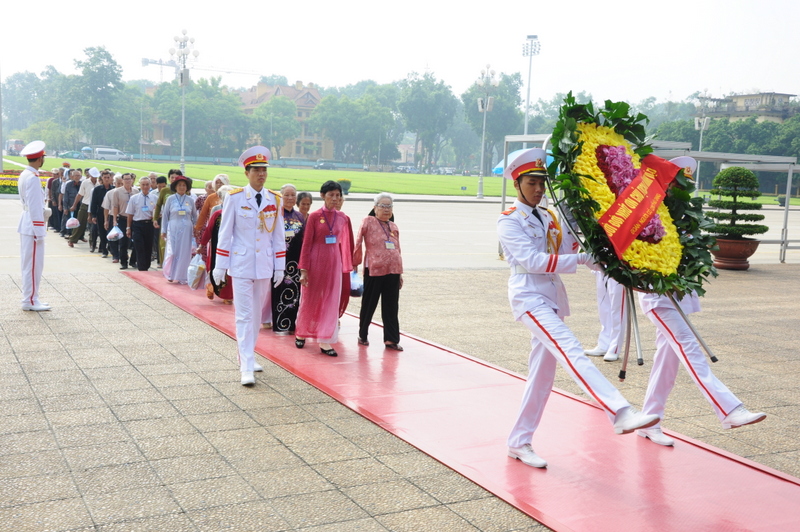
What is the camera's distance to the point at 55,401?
569cm

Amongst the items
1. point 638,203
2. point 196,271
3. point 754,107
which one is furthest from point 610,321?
point 754,107

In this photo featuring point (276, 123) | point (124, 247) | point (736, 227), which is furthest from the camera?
point (276, 123)

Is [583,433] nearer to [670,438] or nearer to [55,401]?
[670,438]

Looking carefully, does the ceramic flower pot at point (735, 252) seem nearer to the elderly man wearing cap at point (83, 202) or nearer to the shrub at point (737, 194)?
the shrub at point (737, 194)

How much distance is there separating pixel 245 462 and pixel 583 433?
93.7 inches

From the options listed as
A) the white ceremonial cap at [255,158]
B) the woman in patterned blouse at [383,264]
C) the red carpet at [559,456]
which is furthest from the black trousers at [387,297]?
the white ceremonial cap at [255,158]

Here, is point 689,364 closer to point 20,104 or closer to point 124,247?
point 124,247

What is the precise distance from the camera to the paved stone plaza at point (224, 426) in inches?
155

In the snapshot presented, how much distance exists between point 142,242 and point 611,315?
8774 millimetres

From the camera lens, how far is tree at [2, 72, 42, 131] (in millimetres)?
163625

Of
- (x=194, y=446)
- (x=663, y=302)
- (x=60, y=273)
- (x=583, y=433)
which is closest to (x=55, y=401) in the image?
(x=194, y=446)

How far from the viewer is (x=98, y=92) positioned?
104m

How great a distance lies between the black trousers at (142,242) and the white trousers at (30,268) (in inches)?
156

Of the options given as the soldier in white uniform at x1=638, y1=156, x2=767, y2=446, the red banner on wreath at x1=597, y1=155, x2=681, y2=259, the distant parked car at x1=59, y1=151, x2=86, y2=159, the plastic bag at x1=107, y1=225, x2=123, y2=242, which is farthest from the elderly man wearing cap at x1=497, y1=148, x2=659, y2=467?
the distant parked car at x1=59, y1=151, x2=86, y2=159
